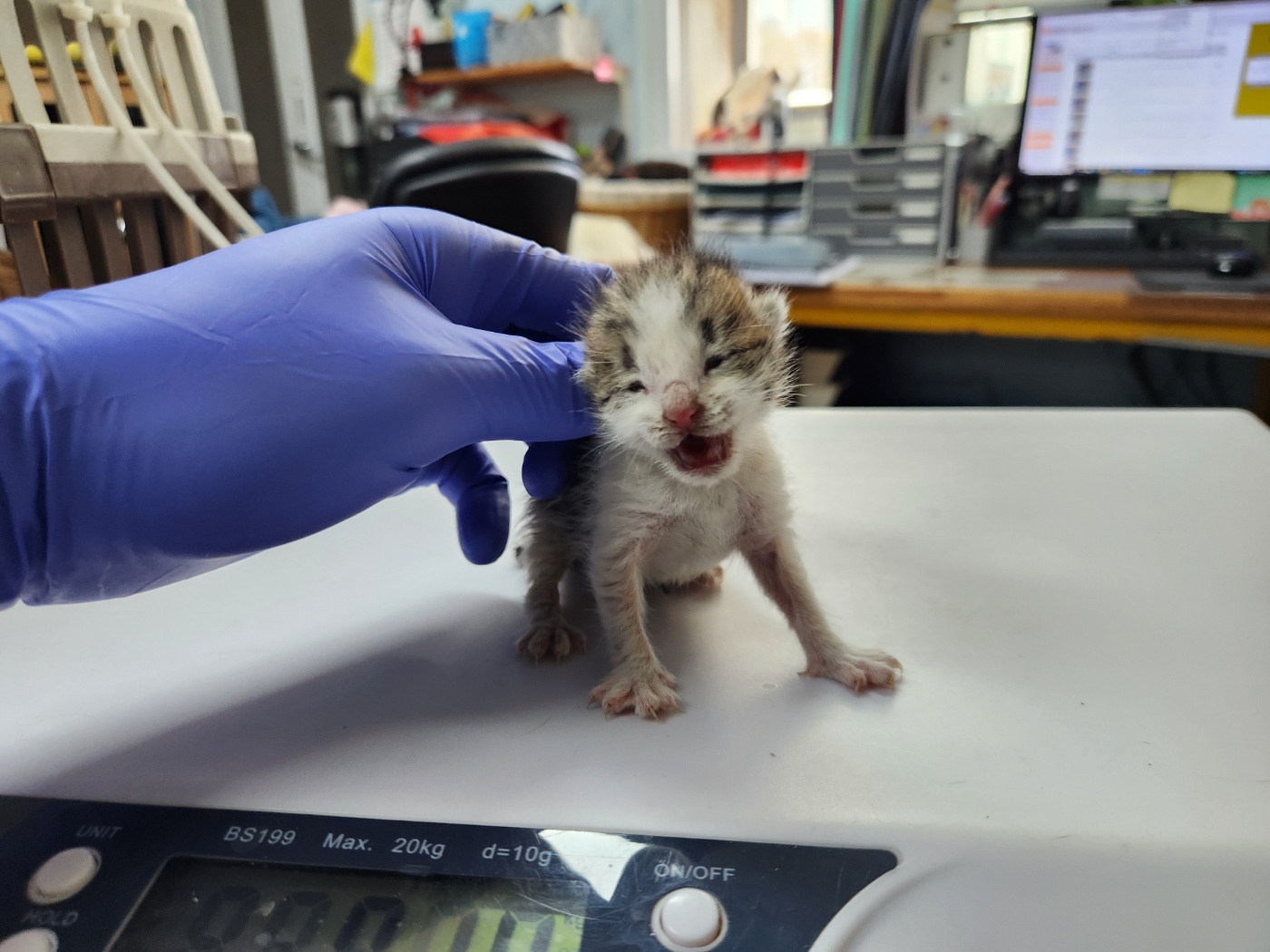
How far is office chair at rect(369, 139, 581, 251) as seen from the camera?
1291 millimetres

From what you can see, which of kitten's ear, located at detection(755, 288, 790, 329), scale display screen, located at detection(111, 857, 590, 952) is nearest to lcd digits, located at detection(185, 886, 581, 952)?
scale display screen, located at detection(111, 857, 590, 952)

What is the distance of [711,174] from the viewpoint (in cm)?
234

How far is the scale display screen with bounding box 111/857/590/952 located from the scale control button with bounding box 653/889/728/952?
0.15ft

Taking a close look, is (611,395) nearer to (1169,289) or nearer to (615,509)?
(615,509)

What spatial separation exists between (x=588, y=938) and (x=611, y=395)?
0.41 m

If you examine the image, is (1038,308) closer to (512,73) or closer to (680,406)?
(680,406)

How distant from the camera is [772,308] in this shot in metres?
0.74

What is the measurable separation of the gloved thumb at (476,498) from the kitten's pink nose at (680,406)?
0.25 meters

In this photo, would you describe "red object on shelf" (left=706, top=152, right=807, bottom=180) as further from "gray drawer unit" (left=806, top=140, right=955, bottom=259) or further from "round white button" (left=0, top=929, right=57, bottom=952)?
"round white button" (left=0, top=929, right=57, bottom=952)

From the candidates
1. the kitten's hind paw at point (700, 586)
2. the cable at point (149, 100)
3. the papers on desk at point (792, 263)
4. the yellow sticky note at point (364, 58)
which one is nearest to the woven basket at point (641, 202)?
the papers on desk at point (792, 263)

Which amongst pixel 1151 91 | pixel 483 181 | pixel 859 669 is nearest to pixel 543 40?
pixel 483 181

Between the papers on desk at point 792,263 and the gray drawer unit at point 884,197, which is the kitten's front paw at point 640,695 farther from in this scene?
the gray drawer unit at point 884,197

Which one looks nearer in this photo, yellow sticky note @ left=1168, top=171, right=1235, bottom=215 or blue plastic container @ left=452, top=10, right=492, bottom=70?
yellow sticky note @ left=1168, top=171, right=1235, bottom=215

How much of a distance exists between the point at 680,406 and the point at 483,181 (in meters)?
0.88
